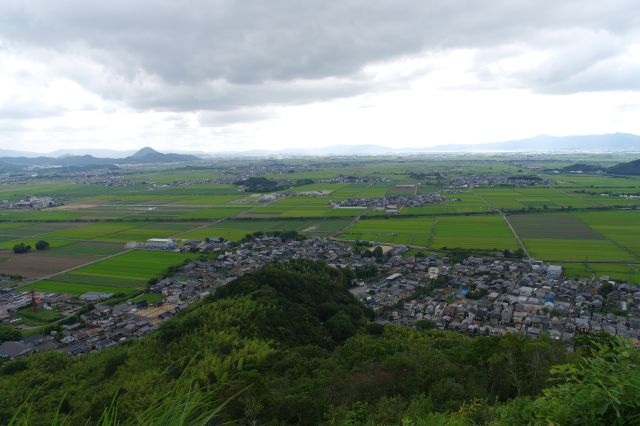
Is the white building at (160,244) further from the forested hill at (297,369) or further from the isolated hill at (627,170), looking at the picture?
the isolated hill at (627,170)

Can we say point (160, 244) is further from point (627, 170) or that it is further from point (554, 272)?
point (627, 170)

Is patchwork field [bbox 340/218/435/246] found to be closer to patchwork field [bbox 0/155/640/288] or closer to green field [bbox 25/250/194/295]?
patchwork field [bbox 0/155/640/288]

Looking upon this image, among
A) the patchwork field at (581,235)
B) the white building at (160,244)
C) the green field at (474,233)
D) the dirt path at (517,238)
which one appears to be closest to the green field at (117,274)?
the white building at (160,244)

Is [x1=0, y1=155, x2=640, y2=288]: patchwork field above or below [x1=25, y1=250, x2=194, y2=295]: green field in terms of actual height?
above

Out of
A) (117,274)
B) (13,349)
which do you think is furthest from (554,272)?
(13,349)

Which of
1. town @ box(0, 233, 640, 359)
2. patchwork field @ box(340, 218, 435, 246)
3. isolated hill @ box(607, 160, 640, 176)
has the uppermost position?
isolated hill @ box(607, 160, 640, 176)

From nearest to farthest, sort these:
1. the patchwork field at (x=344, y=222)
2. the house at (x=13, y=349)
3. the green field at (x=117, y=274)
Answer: the house at (x=13, y=349) < the green field at (x=117, y=274) < the patchwork field at (x=344, y=222)

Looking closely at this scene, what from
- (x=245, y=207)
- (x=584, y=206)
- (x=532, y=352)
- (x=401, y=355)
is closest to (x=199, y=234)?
(x=245, y=207)

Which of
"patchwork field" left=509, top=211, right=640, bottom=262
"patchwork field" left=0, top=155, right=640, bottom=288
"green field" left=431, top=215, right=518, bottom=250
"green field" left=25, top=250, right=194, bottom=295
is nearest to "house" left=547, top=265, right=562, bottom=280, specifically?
"patchwork field" left=0, top=155, right=640, bottom=288
